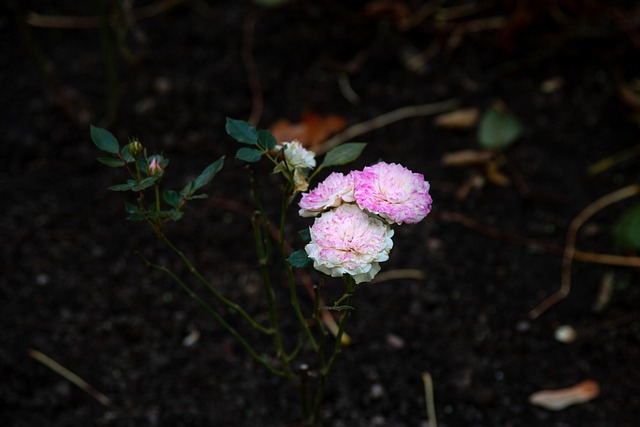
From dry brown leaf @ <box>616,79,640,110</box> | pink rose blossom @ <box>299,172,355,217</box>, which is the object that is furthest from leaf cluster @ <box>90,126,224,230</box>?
dry brown leaf @ <box>616,79,640,110</box>

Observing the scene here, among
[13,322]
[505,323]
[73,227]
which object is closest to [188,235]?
[73,227]

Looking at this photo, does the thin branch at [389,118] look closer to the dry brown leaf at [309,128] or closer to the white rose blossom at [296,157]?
the dry brown leaf at [309,128]

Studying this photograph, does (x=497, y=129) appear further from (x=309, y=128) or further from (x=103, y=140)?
(x=103, y=140)

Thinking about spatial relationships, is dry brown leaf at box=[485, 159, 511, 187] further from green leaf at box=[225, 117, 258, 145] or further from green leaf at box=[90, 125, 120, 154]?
green leaf at box=[90, 125, 120, 154]

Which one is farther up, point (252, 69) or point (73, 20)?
point (73, 20)

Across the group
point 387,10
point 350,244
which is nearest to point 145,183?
point 350,244

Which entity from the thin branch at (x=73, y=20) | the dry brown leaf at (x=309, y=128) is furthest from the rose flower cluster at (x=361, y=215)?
the thin branch at (x=73, y=20)
